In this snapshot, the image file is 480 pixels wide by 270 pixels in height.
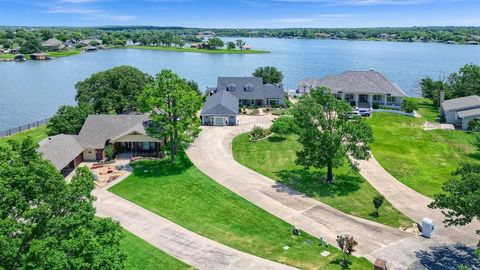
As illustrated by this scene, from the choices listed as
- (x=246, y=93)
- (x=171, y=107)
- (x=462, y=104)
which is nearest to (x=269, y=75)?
(x=246, y=93)

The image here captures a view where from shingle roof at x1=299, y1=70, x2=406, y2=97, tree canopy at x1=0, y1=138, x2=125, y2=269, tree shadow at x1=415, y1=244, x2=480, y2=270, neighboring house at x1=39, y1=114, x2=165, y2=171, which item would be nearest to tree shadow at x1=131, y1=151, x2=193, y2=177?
neighboring house at x1=39, y1=114, x2=165, y2=171

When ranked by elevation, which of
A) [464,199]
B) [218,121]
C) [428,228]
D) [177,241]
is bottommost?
[177,241]

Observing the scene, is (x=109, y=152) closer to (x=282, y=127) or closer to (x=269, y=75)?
(x=282, y=127)

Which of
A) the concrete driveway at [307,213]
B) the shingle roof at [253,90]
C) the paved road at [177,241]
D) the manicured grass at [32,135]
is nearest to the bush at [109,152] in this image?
the concrete driveway at [307,213]

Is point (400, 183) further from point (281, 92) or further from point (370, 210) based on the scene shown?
point (281, 92)

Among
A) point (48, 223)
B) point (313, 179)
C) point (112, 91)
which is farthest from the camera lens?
point (112, 91)

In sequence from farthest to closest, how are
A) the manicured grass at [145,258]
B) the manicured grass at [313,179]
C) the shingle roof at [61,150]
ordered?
the shingle roof at [61,150], the manicured grass at [313,179], the manicured grass at [145,258]

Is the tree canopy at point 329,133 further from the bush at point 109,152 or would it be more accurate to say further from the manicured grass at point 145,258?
the bush at point 109,152
